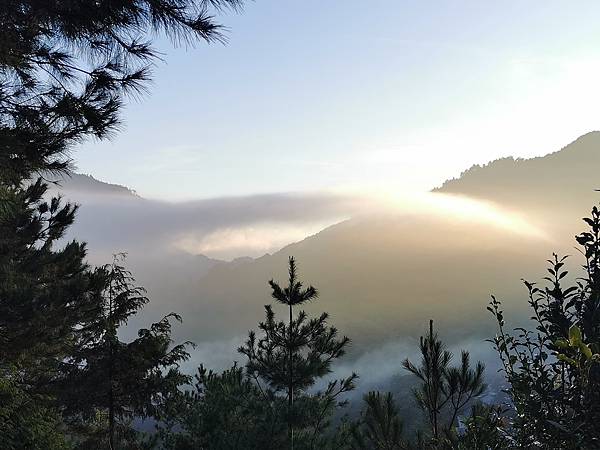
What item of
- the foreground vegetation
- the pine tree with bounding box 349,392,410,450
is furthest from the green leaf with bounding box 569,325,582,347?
the pine tree with bounding box 349,392,410,450

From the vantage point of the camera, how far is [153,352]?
45.9 feet

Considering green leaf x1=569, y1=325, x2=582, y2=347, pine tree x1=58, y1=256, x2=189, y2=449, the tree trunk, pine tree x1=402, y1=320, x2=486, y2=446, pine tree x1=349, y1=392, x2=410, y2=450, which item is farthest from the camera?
pine tree x1=58, y1=256, x2=189, y2=449

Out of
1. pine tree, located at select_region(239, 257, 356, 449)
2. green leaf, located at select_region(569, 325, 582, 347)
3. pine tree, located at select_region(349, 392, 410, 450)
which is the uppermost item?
green leaf, located at select_region(569, 325, 582, 347)

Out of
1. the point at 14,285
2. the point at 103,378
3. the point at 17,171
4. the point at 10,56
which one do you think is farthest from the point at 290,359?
the point at 10,56

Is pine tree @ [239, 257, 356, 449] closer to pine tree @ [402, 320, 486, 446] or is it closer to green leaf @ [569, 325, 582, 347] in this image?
pine tree @ [402, 320, 486, 446]

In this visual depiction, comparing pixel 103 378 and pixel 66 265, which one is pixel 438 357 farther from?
pixel 66 265

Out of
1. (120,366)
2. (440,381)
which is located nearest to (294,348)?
(120,366)

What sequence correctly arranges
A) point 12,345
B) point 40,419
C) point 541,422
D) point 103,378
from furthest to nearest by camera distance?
point 103,378, point 12,345, point 40,419, point 541,422

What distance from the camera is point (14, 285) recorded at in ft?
41.4

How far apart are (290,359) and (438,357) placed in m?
7.44

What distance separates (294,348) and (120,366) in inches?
198

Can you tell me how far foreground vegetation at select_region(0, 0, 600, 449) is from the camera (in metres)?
3.05

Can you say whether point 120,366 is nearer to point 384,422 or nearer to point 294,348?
point 294,348

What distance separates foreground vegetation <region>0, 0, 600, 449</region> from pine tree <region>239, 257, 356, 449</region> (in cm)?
4
